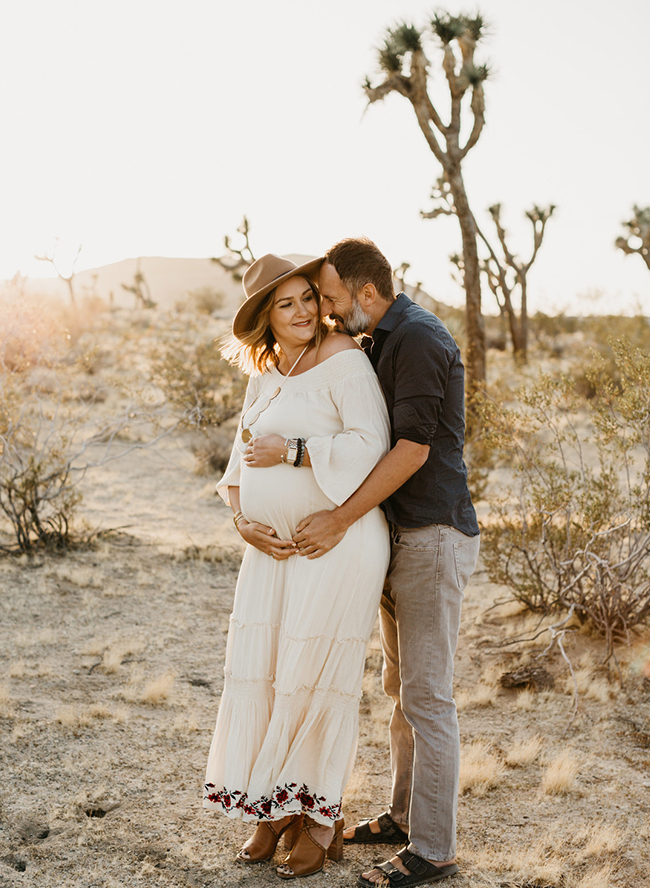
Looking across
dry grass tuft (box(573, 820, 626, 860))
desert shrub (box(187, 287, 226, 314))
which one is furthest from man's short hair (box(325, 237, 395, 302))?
desert shrub (box(187, 287, 226, 314))

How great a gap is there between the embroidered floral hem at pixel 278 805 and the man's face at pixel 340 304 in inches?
65.8

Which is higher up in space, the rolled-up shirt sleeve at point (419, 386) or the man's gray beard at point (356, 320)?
the man's gray beard at point (356, 320)

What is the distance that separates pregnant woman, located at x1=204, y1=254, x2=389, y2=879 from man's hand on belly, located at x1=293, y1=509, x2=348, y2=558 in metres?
0.04

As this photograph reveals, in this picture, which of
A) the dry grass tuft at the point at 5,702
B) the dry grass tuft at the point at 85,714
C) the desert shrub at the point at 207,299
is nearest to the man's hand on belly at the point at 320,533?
the dry grass tuft at the point at 85,714

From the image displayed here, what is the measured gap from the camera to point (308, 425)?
8.48 ft

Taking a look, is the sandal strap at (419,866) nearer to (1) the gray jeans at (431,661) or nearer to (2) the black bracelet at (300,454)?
(1) the gray jeans at (431,661)

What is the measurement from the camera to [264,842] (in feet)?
8.93

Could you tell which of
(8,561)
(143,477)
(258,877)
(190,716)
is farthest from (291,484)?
(143,477)

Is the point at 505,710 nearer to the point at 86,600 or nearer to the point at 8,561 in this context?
the point at 86,600

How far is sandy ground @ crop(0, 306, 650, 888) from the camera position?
277cm

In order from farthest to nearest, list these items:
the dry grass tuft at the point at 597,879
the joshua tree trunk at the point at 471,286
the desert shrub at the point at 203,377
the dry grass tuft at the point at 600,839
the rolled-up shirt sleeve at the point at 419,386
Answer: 1. the desert shrub at the point at 203,377
2. the joshua tree trunk at the point at 471,286
3. the dry grass tuft at the point at 600,839
4. the dry grass tuft at the point at 597,879
5. the rolled-up shirt sleeve at the point at 419,386

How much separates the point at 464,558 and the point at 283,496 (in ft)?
2.23

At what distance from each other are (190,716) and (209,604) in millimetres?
2002

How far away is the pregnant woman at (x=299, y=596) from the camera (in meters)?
2.51
